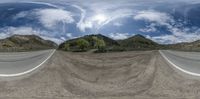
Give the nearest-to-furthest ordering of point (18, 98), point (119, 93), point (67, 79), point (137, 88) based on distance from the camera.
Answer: point (18, 98) < point (119, 93) < point (137, 88) < point (67, 79)

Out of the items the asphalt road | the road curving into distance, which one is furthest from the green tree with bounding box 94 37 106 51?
the road curving into distance

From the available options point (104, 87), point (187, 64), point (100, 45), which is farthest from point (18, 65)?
point (100, 45)

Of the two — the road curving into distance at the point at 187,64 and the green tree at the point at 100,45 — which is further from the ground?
the road curving into distance at the point at 187,64

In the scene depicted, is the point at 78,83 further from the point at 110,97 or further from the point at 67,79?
the point at 110,97

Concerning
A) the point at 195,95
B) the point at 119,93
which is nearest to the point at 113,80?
the point at 119,93

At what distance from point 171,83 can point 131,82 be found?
2.51 meters

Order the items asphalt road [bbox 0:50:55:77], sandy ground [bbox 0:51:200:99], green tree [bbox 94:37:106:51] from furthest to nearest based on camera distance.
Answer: green tree [bbox 94:37:106:51] < asphalt road [bbox 0:50:55:77] < sandy ground [bbox 0:51:200:99]

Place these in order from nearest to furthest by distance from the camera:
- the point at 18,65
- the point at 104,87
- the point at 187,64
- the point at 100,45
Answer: the point at 104,87 < the point at 187,64 < the point at 18,65 < the point at 100,45

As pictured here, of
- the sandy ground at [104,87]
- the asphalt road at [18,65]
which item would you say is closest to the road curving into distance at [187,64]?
the sandy ground at [104,87]

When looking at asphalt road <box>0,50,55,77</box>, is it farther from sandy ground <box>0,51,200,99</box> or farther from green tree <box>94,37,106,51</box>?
green tree <box>94,37,106,51</box>

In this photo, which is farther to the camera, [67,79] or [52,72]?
[52,72]

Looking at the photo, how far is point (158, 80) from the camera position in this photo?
28.8 metres

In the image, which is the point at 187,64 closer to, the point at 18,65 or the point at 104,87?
the point at 18,65

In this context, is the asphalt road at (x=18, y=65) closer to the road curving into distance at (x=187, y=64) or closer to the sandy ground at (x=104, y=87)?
the sandy ground at (x=104, y=87)
